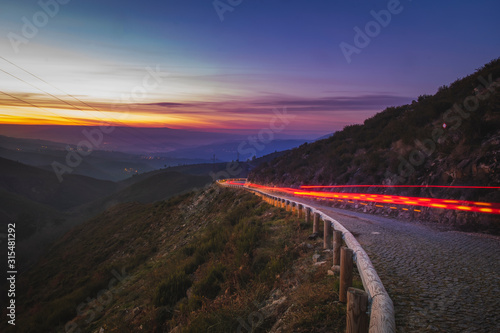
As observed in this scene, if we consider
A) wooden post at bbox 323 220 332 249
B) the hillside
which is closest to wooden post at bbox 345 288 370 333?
wooden post at bbox 323 220 332 249

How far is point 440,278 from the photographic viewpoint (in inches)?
213

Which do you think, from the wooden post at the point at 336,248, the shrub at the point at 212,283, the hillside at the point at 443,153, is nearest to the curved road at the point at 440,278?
the wooden post at the point at 336,248

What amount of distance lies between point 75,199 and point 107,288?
186072 mm

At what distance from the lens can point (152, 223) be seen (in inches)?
1326

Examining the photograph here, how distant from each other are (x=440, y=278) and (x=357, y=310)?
3.26 m

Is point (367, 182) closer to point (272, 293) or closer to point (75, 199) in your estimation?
point (272, 293)

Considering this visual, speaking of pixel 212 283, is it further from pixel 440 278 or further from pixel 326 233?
pixel 440 278

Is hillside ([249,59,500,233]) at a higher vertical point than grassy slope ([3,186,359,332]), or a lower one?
higher

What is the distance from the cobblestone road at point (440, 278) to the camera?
383 cm

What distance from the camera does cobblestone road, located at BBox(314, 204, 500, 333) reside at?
383cm

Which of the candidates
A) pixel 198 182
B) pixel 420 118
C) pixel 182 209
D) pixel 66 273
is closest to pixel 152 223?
pixel 182 209

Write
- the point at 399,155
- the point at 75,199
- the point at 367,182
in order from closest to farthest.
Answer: the point at 399,155, the point at 367,182, the point at 75,199

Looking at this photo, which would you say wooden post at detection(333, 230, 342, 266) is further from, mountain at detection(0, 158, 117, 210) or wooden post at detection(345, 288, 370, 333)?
mountain at detection(0, 158, 117, 210)

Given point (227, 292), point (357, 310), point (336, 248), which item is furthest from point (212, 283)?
point (357, 310)
